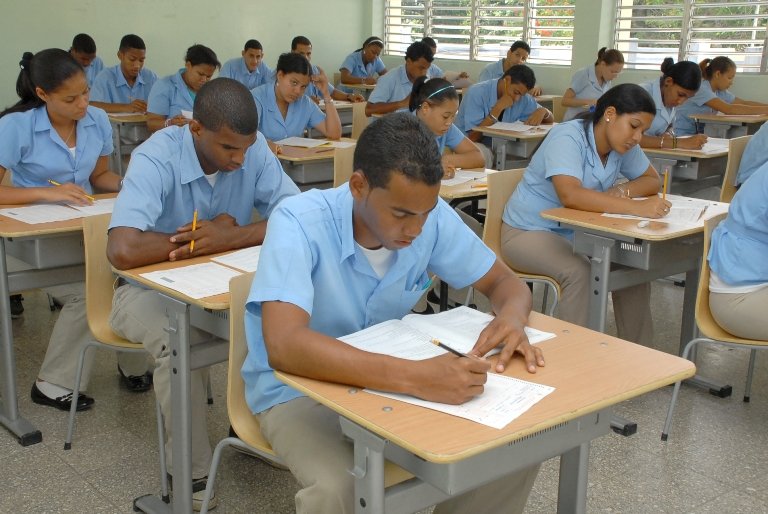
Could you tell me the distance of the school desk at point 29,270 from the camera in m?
2.79

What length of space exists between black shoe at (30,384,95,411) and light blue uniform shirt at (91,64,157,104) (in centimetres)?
451

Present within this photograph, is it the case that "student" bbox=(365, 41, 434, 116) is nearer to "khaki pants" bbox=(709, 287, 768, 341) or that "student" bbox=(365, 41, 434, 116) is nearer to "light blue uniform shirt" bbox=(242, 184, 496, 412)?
"khaki pants" bbox=(709, 287, 768, 341)

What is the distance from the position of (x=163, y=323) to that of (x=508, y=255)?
160cm

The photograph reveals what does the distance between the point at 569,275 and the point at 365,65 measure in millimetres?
7278

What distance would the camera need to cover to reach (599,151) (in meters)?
3.47

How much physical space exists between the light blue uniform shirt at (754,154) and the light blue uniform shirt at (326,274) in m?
2.83

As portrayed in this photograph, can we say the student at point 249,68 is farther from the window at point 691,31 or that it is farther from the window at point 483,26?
→ the window at point 691,31

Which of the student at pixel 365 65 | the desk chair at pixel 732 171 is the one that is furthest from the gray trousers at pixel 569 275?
the student at pixel 365 65

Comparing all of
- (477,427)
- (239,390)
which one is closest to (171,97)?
(239,390)

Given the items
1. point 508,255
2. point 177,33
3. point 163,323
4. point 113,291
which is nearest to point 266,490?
point 163,323

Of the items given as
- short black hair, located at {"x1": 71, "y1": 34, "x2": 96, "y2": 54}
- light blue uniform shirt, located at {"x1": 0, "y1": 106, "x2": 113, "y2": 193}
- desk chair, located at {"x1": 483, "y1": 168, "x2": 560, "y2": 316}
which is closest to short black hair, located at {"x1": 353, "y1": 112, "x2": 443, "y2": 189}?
desk chair, located at {"x1": 483, "y1": 168, "x2": 560, "y2": 316}

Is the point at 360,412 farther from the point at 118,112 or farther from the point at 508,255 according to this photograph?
the point at 118,112

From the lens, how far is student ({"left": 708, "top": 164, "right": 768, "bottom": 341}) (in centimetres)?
274

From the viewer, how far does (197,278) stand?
2271 mm
